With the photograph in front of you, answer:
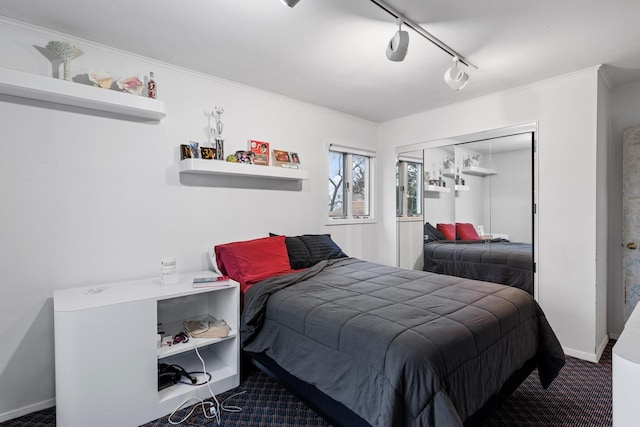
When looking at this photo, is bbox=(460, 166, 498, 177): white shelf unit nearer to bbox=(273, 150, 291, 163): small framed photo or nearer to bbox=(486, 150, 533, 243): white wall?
bbox=(486, 150, 533, 243): white wall

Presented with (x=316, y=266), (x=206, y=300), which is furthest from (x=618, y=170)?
(x=206, y=300)

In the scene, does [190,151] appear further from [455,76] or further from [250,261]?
[455,76]

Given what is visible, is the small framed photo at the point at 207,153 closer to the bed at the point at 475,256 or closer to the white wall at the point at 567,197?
the bed at the point at 475,256

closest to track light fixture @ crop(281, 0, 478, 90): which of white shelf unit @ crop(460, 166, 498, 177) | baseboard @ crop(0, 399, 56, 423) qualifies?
white shelf unit @ crop(460, 166, 498, 177)

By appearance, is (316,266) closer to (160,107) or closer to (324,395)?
(324,395)

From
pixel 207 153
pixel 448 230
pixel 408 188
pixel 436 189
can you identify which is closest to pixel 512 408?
pixel 448 230

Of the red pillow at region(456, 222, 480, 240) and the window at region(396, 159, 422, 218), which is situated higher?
the window at region(396, 159, 422, 218)

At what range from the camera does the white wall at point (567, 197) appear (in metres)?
2.72

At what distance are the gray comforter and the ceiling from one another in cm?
174

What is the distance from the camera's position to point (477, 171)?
11.6ft

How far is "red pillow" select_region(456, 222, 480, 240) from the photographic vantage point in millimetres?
3583

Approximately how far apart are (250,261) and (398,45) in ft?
6.20

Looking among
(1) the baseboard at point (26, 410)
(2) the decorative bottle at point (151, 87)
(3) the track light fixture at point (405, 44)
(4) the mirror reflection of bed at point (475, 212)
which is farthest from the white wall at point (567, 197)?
(1) the baseboard at point (26, 410)

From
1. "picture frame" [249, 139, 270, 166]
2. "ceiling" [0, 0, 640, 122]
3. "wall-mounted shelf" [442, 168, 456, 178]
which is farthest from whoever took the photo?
"wall-mounted shelf" [442, 168, 456, 178]
